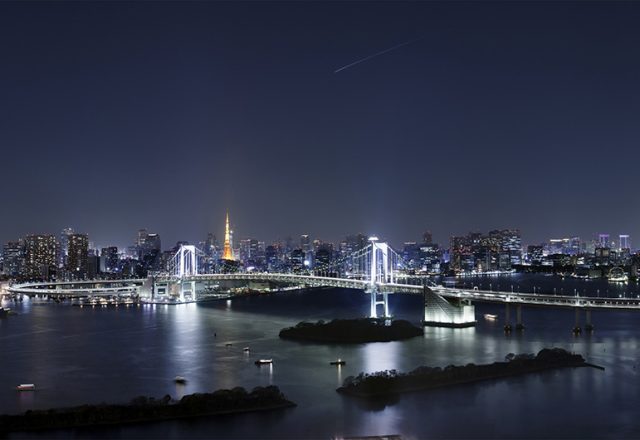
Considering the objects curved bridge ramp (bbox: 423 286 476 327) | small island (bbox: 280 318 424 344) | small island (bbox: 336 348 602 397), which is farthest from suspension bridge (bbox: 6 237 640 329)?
small island (bbox: 336 348 602 397)

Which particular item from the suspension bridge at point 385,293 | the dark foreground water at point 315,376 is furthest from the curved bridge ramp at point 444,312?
the dark foreground water at point 315,376

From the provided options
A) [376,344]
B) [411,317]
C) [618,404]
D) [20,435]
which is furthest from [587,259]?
[20,435]

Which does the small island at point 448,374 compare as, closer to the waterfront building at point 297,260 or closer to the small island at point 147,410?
the small island at point 147,410

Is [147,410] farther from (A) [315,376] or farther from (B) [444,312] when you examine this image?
(B) [444,312]

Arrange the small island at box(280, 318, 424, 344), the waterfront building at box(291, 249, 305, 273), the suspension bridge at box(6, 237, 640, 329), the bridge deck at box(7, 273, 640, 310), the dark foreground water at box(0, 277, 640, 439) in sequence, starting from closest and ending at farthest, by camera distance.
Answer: the dark foreground water at box(0, 277, 640, 439) → the small island at box(280, 318, 424, 344) → the bridge deck at box(7, 273, 640, 310) → the suspension bridge at box(6, 237, 640, 329) → the waterfront building at box(291, 249, 305, 273)

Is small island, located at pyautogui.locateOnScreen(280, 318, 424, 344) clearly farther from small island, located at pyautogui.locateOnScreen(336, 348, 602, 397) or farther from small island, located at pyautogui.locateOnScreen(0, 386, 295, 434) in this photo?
small island, located at pyautogui.locateOnScreen(0, 386, 295, 434)

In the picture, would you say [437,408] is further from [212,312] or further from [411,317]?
[212,312]

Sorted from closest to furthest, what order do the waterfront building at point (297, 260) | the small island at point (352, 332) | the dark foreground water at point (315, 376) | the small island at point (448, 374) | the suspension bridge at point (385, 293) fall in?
1. the dark foreground water at point (315, 376)
2. the small island at point (448, 374)
3. the small island at point (352, 332)
4. the suspension bridge at point (385, 293)
5. the waterfront building at point (297, 260)
